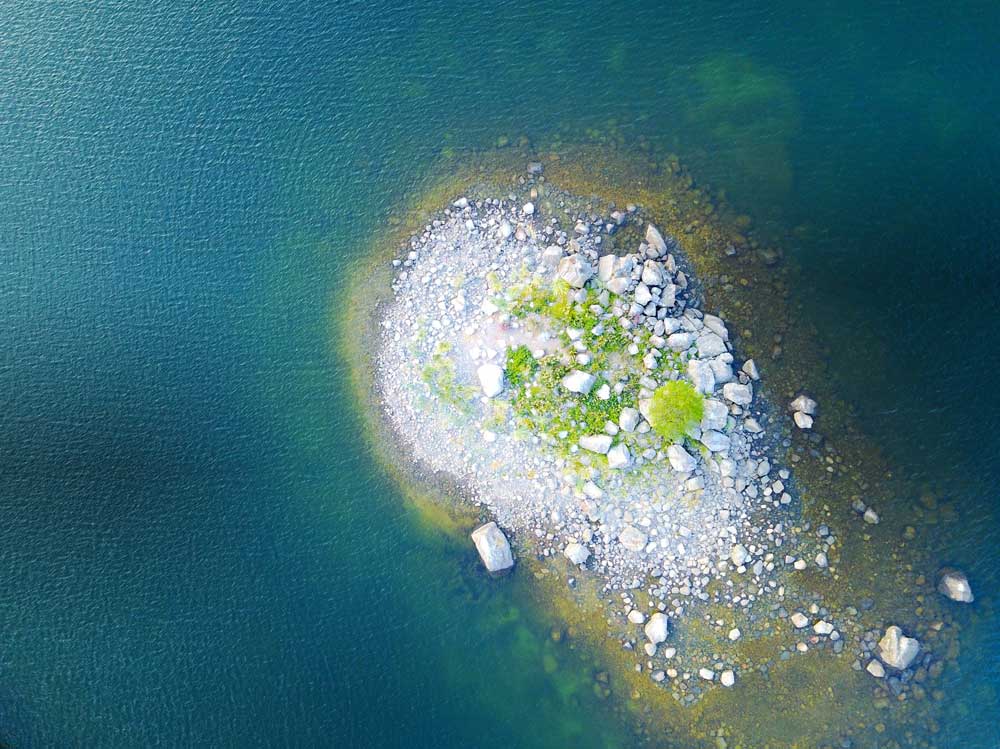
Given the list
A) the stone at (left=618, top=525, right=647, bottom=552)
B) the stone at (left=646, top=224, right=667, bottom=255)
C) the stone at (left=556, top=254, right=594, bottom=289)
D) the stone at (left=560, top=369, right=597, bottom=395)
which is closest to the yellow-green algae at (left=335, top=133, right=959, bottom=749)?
the stone at (left=646, top=224, right=667, bottom=255)

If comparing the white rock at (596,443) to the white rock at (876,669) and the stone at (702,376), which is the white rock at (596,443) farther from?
the white rock at (876,669)

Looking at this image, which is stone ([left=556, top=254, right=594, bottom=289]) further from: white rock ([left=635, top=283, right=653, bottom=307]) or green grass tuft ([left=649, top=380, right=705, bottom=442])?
green grass tuft ([left=649, top=380, right=705, bottom=442])

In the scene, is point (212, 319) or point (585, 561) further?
point (212, 319)

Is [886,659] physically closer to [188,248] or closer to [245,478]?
[245,478]

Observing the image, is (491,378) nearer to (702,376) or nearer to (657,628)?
(702,376)

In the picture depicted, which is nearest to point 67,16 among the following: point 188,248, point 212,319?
point 188,248

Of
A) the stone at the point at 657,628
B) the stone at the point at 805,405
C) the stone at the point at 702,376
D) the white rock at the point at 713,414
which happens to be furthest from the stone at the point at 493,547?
the stone at the point at 805,405

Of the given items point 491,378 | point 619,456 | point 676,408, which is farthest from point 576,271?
point 619,456
